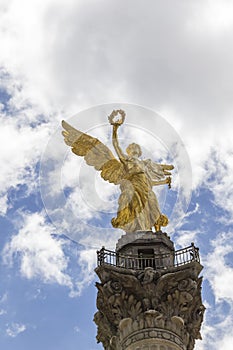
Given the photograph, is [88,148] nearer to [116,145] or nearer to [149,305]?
[116,145]

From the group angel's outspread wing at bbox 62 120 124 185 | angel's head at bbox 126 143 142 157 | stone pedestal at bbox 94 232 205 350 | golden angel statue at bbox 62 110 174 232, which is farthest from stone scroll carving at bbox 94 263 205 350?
angel's head at bbox 126 143 142 157

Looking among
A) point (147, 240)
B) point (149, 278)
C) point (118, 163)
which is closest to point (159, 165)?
point (118, 163)

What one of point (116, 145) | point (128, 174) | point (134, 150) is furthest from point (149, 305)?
point (134, 150)

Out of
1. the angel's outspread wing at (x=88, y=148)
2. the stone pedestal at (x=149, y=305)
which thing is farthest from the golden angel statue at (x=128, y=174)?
the stone pedestal at (x=149, y=305)

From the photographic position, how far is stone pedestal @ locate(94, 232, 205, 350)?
3108 cm

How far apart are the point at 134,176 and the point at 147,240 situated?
4.54 meters

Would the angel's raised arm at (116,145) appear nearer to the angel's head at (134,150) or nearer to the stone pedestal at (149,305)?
the angel's head at (134,150)

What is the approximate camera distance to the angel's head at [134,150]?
134 feet

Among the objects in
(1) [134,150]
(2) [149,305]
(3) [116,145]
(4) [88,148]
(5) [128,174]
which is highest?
(4) [88,148]

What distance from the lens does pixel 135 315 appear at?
31.7m

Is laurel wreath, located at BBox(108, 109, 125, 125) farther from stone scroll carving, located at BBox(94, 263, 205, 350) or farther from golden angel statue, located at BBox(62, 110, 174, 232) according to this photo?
stone scroll carving, located at BBox(94, 263, 205, 350)

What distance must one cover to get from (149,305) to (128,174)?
9.29 meters

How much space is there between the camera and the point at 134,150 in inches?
1608

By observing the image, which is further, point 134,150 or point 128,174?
point 134,150
